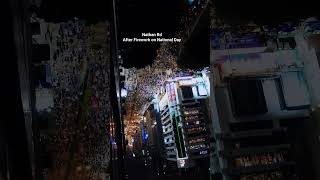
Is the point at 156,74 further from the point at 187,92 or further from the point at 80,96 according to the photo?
the point at 80,96

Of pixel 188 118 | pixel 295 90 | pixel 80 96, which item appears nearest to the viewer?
pixel 80 96

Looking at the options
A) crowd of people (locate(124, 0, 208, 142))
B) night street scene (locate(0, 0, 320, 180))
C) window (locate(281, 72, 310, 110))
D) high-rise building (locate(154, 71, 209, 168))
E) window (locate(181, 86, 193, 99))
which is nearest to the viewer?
night street scene (locate(0, 0, 320, 180))

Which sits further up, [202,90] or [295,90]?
[202,90]

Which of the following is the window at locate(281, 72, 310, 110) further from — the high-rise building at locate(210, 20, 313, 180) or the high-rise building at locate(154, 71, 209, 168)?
the high-rise building at locate(154, 71, 209, 168)

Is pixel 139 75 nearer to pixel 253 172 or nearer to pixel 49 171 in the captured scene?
pixel 253 172

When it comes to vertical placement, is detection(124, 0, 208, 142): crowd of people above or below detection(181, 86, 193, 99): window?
above

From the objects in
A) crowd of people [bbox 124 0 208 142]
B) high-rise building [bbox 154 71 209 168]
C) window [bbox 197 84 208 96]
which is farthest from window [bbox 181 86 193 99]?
crowd of people [bbox 124 0 208 142]

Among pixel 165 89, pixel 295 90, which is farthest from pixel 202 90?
pixel 295 90

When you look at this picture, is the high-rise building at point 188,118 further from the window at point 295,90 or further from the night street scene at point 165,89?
the window at point 295,90
